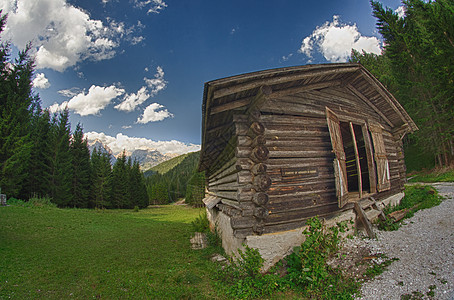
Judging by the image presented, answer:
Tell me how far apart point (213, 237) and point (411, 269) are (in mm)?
7454

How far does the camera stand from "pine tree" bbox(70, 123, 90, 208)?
29766 mm

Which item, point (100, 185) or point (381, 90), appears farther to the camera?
point (100, 185)

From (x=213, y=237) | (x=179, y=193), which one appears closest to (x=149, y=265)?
(x=213, y=237)

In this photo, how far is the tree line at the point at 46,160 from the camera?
1795 cm

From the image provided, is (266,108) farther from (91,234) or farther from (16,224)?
(16,224)

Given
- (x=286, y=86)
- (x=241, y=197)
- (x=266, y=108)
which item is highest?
(x=286, y=86)

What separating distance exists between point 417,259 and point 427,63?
27.1m

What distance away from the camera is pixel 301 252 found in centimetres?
492

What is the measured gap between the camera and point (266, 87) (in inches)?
224

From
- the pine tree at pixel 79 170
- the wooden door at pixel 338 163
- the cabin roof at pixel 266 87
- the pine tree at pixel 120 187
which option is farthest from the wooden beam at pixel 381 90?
the pine tree at pixel 120 187

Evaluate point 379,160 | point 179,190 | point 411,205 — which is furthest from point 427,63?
point 179,190

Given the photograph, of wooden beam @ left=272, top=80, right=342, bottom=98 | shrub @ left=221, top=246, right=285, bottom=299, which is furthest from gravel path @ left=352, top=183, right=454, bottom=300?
wooden beam @ left=272, top=80, right=342, bottom=98

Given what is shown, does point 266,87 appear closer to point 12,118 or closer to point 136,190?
Result: point 12,118

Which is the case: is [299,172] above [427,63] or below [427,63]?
below
